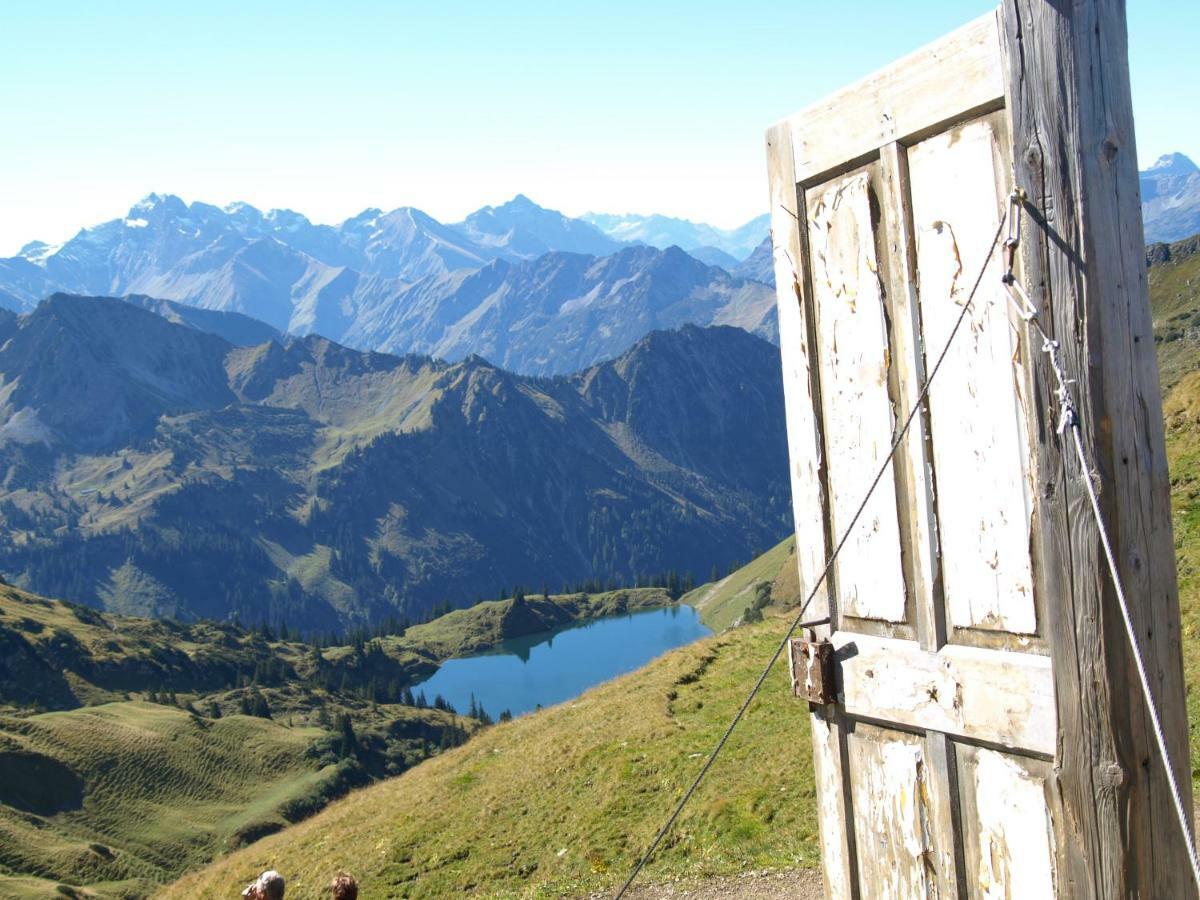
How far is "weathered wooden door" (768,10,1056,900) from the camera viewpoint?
4949 millimetres

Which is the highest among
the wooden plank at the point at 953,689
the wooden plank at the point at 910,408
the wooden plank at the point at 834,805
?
the wooden plank at the point at 910,408

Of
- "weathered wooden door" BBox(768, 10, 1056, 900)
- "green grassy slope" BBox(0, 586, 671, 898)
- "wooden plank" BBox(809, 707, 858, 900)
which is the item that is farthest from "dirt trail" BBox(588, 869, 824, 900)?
"green grassy slope" BBox(0, 586, 671, 898)

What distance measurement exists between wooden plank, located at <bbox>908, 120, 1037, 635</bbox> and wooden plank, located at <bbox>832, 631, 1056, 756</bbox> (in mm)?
198

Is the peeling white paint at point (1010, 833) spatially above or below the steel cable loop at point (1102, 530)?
below

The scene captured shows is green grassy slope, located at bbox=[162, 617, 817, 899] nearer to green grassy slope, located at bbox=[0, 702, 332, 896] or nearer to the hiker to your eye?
the hiker

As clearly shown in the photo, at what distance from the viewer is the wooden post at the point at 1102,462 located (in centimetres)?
447

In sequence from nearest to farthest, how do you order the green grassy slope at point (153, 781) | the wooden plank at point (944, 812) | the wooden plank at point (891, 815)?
the wooden plank at point (944, 812), the wooden plank at point (891, 815), the green grassy slope at point (153, 781)

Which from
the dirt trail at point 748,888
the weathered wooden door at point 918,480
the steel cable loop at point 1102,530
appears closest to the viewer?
the steel cable loop at point 1102,530

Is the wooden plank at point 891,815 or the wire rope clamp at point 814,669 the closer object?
the wooden plank at point 891,815

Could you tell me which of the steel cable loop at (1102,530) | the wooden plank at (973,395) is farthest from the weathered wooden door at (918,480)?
the steel cable loop at (1102,530)

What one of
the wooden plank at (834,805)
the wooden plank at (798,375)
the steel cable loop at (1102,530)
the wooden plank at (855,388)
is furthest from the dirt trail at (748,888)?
the steel cable loop at (1102,530)

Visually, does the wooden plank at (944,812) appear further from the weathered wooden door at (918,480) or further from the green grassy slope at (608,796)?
the green grassy slope at (608,796)

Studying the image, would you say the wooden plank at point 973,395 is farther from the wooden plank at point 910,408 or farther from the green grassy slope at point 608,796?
the green grassy slope at point 608,796

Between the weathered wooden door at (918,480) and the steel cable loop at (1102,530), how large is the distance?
0.49 feet
